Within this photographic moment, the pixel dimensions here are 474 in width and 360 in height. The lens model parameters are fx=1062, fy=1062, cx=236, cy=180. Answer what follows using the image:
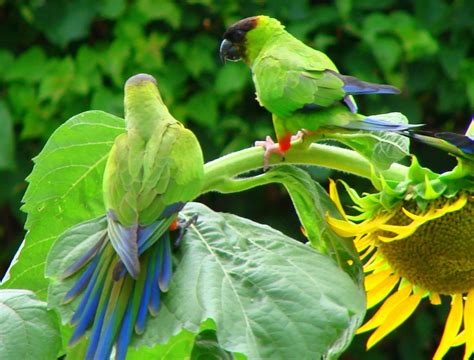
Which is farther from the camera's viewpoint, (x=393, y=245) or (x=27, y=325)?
(x=393, y=245)

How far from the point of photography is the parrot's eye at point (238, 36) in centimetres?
157

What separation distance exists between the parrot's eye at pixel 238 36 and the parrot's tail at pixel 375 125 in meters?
0.47

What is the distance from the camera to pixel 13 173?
316 cm

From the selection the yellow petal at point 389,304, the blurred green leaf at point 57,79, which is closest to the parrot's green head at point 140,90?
the yellow petal at point 389,304

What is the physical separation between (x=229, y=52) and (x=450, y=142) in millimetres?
704

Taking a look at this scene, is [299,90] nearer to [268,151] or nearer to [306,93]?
[306,93]

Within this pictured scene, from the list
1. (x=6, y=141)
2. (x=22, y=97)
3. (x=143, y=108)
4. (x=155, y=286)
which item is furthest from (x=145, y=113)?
(x=22, y=97)

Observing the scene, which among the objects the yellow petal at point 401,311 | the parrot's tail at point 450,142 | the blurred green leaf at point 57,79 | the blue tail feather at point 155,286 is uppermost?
the parrot's tail at point 450,142

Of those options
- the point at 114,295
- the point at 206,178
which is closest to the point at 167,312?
the point at 114,295

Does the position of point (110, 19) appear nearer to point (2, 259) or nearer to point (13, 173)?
point (13, 173)

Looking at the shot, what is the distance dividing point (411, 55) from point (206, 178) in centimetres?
217

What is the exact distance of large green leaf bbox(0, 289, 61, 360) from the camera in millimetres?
921

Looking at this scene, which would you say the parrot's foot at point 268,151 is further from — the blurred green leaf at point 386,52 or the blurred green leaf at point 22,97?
the blurred green leaf at point 22,97

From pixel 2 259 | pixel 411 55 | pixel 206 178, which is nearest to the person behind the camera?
pixel 206 178
